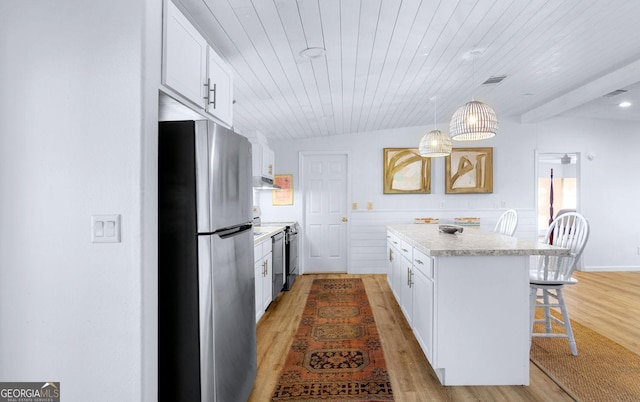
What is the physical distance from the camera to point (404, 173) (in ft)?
18.5

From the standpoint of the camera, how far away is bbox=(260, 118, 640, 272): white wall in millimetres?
5594

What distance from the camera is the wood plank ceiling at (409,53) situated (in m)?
2.12

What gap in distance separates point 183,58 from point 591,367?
3.27 meters

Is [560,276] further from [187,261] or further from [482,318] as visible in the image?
[187,261]

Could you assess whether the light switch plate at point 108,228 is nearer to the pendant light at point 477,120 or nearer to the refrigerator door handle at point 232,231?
the refrigerator door handle at point 232,231

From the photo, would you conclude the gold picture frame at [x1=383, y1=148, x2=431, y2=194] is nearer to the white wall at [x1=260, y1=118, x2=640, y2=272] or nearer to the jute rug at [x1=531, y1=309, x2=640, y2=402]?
the white wall at [x1=260, y1=118, x2=640, y2=272]

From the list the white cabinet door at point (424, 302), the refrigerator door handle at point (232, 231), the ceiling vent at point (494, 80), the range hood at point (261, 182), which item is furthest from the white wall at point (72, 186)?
the ceiling vent at point (494, 80)

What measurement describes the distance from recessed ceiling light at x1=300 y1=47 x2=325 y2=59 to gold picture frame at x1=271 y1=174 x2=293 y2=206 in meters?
3.18

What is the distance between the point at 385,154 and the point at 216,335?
4.56 metres

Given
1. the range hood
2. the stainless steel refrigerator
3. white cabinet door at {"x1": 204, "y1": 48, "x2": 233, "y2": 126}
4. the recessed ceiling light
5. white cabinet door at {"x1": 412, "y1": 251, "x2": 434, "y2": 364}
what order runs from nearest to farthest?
the stainless steel refrigerator
white cabinet door at {"x1": 204, "y1": 48, "x2": 233, "y2": 126}
white cabinet door at {"x1": 412, "y1": 251, "x2": 434, "y2": 364}
the recessed ceiling light
the range hood

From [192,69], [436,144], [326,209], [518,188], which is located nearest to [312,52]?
[192,69]

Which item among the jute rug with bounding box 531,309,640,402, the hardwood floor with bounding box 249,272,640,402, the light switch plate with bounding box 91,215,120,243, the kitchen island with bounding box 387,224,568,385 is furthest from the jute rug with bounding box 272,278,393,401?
the light switch plate with bounding box 91,215,120,243

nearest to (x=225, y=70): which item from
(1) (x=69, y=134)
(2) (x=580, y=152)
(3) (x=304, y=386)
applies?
(1) (x=69, y=134)

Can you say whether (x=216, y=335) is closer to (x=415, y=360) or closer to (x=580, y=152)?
(x=415, y=360)
